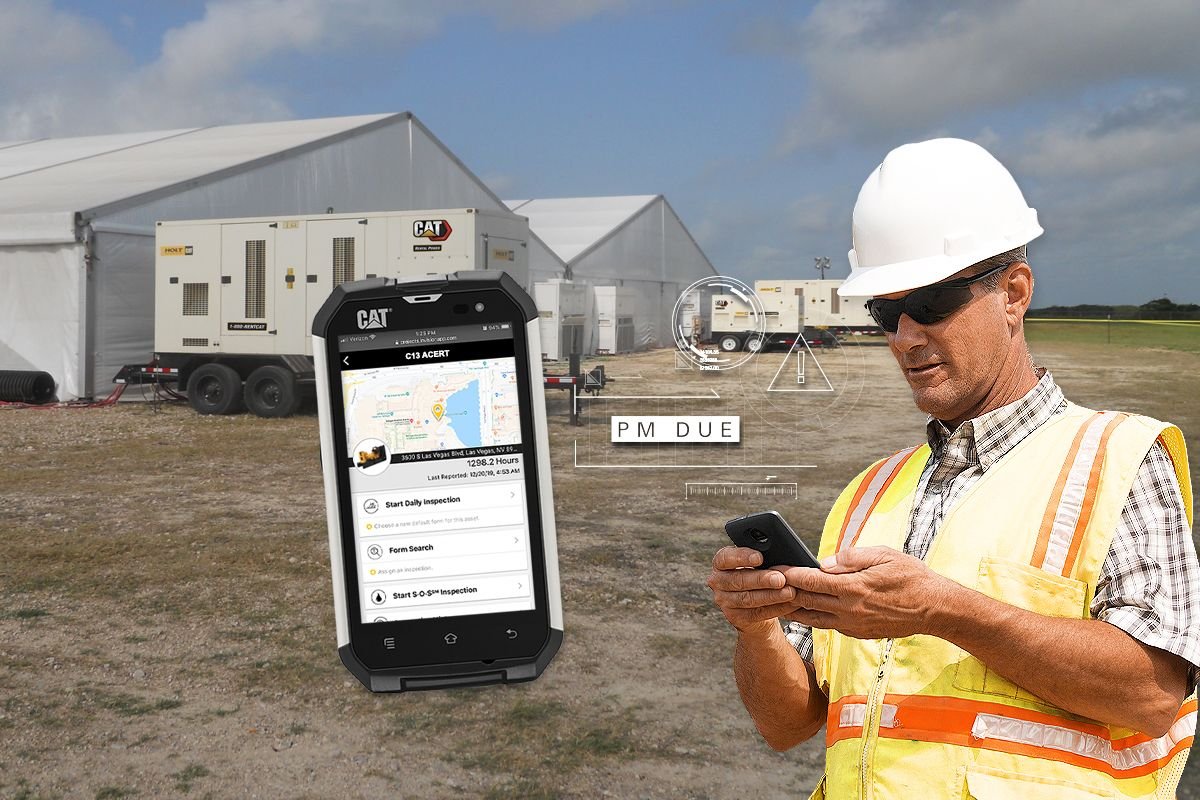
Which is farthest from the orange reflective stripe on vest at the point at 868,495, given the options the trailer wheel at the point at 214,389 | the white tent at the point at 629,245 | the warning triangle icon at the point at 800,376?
the white tent at the point at 629,245

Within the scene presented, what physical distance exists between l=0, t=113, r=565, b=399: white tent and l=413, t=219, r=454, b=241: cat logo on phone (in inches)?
269

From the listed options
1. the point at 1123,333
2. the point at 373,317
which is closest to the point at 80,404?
the point at 373,317

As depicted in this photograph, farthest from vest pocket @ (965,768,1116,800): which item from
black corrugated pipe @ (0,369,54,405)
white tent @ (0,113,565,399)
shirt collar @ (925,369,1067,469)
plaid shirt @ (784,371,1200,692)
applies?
black corrugated pipe @ (0,369,54,405)

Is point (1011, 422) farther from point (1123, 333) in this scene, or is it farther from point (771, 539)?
point (1123, 333)

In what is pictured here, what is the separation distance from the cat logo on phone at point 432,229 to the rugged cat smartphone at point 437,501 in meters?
14.1

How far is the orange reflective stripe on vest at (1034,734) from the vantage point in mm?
1527

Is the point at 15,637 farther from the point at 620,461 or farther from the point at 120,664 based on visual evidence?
the point at 620,461

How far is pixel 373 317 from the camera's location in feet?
6.70

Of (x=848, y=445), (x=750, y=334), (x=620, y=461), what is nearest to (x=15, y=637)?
(x=620, y=461)

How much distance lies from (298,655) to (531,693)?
1437mm

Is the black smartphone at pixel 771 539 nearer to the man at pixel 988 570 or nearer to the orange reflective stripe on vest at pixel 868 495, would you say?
the man at pixel 988 570

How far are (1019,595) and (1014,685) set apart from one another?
13cm

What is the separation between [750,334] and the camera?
34.6 meters

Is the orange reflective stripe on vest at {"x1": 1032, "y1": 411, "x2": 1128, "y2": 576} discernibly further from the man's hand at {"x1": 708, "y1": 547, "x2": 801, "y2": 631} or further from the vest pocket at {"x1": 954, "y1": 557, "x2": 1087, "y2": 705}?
the man's hand at {"x1": 708, "y1": 547, "x2": 801, "y2": 631}
